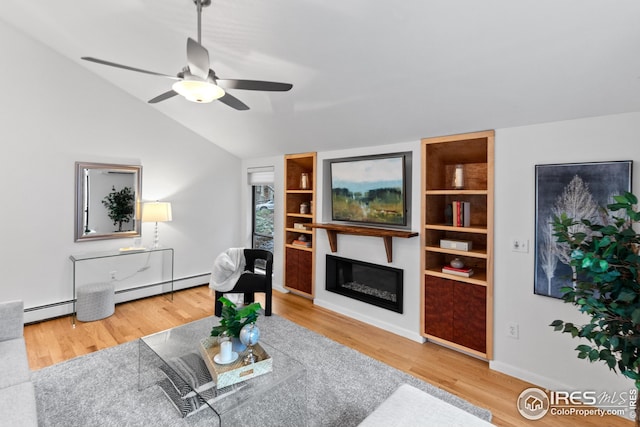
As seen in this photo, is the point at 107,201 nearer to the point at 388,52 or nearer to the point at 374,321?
the point at 374,321

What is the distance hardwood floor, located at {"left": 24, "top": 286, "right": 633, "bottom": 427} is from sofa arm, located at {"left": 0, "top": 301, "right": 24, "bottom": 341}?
2.12 ft

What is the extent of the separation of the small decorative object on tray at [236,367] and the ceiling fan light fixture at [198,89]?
5.48ft

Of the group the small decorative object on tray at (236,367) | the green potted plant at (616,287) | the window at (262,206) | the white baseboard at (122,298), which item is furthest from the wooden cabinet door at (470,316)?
the white baseboard at (122,298)

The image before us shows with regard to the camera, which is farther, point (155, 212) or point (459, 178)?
point (155, 212)

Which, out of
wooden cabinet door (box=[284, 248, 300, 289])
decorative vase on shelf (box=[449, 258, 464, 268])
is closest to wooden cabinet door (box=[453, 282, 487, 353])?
decorative vase on shelf (box=[449, 258, 464, 268])

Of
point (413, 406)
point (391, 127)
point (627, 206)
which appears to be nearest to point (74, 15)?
point (391, 127)

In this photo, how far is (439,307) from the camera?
3.03 meters

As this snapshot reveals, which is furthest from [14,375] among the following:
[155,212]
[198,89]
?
[155,212]

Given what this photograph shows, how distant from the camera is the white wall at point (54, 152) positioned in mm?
3363

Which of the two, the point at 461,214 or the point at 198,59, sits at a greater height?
the point at 198,59

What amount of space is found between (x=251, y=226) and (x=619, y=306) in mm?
4904

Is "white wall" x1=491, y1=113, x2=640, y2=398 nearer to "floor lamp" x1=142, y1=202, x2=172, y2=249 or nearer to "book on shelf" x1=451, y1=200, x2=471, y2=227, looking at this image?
"book on shelf" x1=451, y1=200, x2=471, y2=227

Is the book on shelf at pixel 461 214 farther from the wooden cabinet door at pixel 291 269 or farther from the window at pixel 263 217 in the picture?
the window at pixel 263 217

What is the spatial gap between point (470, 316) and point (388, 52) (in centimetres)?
234
